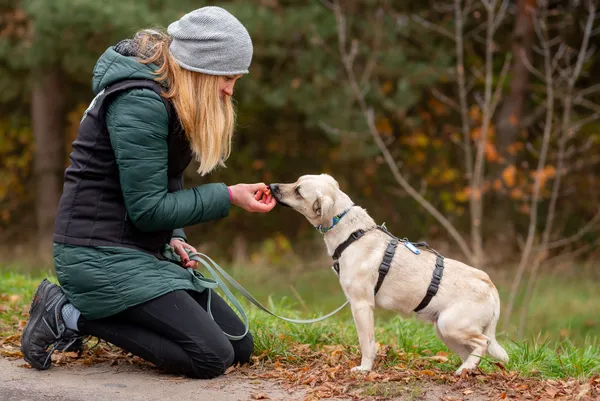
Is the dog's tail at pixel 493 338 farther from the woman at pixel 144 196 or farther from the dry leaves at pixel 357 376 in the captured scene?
the woman at pixel 144 196

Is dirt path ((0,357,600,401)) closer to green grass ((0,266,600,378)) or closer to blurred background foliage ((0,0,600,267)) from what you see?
green grass ((0,266,600,378))

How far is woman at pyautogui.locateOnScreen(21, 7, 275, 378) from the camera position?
404 centimetres

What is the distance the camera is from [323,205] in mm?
4379

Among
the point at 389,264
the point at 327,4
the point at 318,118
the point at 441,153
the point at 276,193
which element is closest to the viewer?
the point at 389,264

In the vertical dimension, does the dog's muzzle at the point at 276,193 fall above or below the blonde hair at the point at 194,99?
below

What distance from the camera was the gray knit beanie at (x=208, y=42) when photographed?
13.4 ft

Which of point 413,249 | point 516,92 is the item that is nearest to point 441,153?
point 516,92

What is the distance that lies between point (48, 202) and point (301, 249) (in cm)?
481

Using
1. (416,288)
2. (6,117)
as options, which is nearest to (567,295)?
(416,288)

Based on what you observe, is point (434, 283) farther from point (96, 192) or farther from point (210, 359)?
point (96, 192)

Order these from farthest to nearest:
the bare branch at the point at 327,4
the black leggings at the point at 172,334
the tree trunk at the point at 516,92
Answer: the tree trunk at the point at 516,92, the bare branch at the point at 327,4, the black leggings at the point at 172,334

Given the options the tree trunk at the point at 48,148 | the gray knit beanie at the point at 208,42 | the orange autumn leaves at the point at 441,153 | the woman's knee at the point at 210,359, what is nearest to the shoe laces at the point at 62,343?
the woman's knee at the point at 210,359

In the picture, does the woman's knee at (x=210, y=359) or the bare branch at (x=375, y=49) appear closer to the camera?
the woman's knee at (x=210, y=359)

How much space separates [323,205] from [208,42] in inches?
44.6
